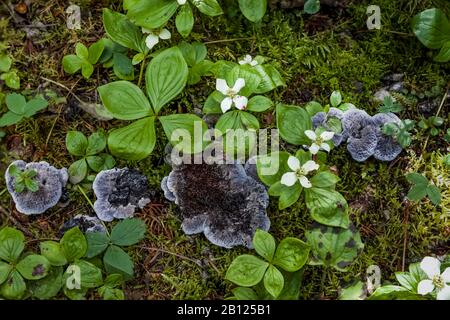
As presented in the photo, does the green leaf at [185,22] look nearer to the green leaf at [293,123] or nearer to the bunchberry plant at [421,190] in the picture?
the green leaf at [293,123]

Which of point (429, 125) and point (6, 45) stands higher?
point (6, 45)

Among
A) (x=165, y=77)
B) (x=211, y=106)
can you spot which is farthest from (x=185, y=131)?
(x=165, y=77)

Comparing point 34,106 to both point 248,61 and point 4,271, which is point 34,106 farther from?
point 248,61

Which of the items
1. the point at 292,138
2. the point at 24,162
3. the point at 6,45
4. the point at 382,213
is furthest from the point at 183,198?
the point at 6,45

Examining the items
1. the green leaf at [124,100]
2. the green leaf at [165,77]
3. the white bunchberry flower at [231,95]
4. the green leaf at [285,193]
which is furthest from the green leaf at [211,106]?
the green leaf at [285,193]

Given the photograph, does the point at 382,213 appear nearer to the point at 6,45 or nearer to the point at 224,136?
Answer: the point at 224,136

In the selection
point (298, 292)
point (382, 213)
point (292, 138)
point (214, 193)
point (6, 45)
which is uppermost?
point (6, 45)
